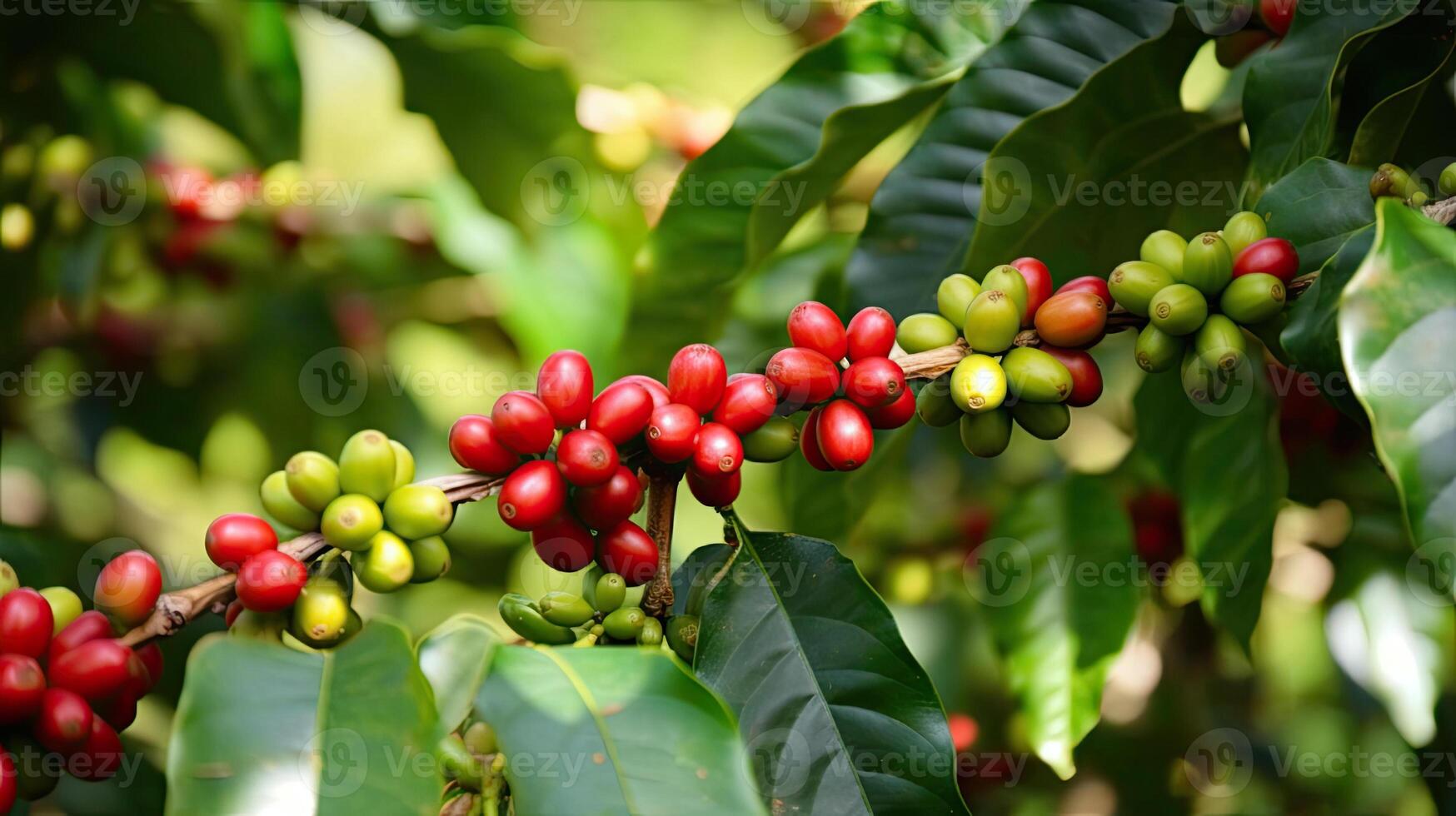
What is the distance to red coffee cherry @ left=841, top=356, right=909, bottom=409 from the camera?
823 millimetres

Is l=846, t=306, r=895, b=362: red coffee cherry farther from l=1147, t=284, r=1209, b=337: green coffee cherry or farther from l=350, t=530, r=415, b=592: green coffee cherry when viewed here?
l=350, t=530, r=415, b=592: green coffee cherry

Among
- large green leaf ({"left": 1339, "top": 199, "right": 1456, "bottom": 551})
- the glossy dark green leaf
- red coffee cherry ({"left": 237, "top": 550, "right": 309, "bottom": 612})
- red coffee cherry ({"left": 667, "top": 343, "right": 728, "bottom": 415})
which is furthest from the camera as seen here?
the glossy dark green leaf

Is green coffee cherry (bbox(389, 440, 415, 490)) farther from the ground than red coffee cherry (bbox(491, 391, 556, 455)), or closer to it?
closer to it

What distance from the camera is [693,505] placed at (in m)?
2.29

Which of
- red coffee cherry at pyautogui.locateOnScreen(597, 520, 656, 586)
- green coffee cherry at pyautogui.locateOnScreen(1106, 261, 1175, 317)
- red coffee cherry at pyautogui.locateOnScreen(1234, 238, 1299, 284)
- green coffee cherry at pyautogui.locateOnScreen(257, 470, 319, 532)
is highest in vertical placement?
red coffee cherry at pyautogui.locateOnScreen(1234, 238, 1299, 284)

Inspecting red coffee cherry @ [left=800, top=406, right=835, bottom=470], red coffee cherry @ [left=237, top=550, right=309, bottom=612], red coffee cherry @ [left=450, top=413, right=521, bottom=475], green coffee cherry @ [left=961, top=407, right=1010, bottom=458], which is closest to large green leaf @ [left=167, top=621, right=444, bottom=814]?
red coffee cherry @ [left=237, top=550, right=309, bottom=612]

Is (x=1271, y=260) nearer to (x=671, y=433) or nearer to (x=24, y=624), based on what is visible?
(x=671, y=433)

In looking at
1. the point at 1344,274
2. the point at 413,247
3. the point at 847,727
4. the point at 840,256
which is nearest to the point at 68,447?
the point at 413,247

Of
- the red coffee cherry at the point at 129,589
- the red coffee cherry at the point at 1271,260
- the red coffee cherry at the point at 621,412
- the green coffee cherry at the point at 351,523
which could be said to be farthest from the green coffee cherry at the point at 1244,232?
the red coffee cherry at the point at 129,589

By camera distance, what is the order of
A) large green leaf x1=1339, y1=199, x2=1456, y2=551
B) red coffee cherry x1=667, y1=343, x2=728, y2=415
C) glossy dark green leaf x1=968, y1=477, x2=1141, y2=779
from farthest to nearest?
glossy dark green leaf x1=968, y1=477, x2=1141, y2=779, red coffee cherry x1=667, y1=343, x2=728, y2=415, large green leaf x1=1339, y1=199, x2=1456, y2=551

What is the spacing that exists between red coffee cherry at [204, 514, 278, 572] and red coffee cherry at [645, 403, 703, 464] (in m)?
0.28

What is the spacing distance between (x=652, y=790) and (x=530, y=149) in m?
Answer: 1.40

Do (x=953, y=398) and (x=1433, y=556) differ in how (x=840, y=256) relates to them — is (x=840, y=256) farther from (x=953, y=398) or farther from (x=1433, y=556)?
(x=1433, y=556)

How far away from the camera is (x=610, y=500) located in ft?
2.71
